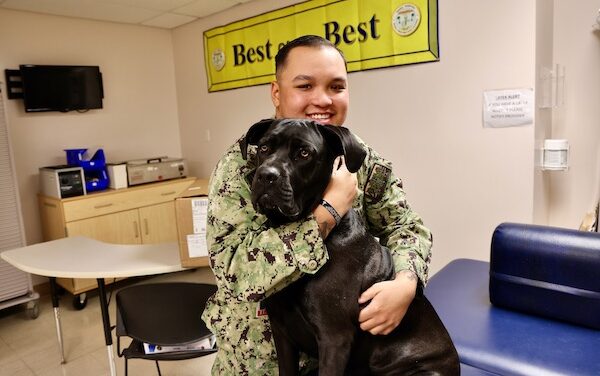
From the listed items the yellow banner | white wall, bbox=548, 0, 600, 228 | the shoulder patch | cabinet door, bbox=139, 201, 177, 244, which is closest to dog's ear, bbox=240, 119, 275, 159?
the shoulder patch

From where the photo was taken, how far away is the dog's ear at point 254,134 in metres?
0.98

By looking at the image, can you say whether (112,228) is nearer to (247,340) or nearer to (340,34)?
(340,34)

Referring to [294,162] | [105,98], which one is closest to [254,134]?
[294,162]

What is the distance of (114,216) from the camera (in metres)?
3.86

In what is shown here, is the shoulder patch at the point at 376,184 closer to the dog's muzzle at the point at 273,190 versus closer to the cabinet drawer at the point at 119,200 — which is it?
the dog's muzzle at the point at 273,190

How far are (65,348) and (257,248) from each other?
2.73 m

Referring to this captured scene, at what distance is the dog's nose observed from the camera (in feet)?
2.77

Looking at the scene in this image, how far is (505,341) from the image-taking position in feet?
5.26

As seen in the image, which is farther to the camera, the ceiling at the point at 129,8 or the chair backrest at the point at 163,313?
the ceiling at the point at 129,8

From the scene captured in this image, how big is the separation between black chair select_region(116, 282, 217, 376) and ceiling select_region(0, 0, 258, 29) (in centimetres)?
283

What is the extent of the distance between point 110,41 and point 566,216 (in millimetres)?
4419

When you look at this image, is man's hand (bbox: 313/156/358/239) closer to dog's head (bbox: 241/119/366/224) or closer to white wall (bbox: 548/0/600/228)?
dog's head (bbox: 241/119/366/224)

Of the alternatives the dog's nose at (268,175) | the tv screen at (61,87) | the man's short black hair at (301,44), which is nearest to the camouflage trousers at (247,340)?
the dog's nose at (268,175)

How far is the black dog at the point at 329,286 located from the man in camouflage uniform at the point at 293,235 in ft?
0.13
